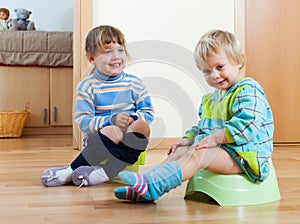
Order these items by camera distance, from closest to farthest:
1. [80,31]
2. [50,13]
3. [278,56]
→ [80,31]
[278,56]
[50,13]

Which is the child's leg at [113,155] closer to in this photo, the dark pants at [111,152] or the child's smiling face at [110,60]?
the dark pants at [111,152]

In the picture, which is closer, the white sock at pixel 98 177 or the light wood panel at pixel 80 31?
the white sock at pixel 98 177

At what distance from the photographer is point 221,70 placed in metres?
1.07

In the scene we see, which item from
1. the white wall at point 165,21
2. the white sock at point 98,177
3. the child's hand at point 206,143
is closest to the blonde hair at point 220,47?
the child's hand at point 206,143

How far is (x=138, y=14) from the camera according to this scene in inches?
82.8

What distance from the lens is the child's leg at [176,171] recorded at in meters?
0.97

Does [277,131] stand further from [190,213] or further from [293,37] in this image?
[190,213]

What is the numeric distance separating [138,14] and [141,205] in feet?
4.16

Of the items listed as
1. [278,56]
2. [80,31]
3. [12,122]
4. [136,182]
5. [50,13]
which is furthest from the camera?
[50,13]

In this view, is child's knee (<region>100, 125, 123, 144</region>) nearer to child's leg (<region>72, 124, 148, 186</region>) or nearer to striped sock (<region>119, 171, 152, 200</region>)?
child's leg (<region>72, 124, 148, 186</region>)

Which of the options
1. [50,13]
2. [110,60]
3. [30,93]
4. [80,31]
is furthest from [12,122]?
[110,60]

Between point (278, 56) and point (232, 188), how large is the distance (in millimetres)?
1516

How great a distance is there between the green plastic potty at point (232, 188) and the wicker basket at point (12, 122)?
2.04 meters

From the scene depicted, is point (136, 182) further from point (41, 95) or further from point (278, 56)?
point (41, 95)
